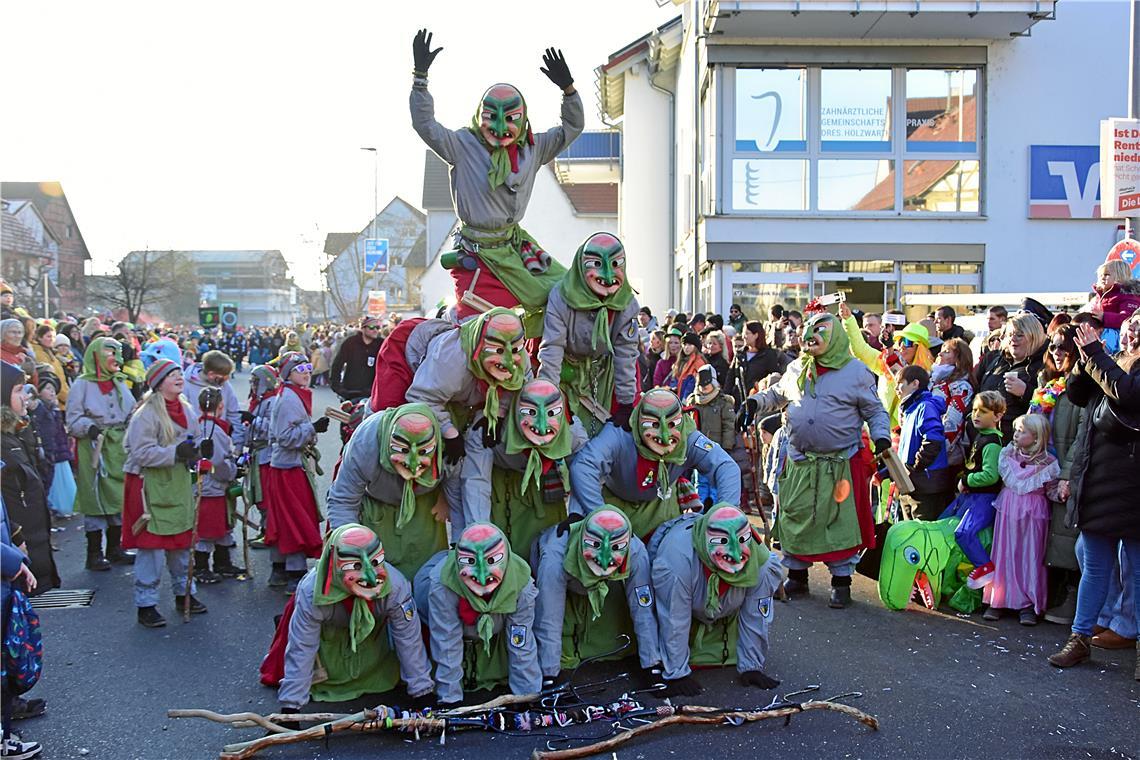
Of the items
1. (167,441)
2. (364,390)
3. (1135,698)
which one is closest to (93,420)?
(167,441)

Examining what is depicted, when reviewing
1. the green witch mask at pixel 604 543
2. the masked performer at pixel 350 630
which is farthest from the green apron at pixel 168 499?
the green witch mask at pixel 604 543

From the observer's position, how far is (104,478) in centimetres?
793

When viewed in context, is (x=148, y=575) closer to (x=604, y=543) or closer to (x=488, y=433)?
(x=488, y=433)

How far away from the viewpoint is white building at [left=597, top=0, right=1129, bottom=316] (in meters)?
15.9

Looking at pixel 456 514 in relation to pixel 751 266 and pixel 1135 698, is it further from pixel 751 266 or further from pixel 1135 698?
pixel 751 266

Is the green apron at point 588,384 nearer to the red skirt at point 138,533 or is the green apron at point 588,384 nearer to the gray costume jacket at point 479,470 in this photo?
the gray costume jacket at point 479,470

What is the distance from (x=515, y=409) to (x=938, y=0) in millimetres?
12262

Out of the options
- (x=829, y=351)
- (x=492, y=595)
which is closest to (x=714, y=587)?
(x=492, y=595)

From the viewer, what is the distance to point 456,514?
548 centimetres

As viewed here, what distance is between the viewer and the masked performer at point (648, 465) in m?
5.43

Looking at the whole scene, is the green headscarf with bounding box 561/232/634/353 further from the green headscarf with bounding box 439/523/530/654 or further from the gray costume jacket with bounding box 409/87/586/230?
the green headscarf with bounding box 439/523/530/654

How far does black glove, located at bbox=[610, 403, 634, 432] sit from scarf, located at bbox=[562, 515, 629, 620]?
0.72 metres

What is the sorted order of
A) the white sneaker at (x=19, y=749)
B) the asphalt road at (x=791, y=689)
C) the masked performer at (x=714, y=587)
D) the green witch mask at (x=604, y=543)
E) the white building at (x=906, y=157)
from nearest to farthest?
the white sneaker at (x=19, y=749) → the asphalt road at (x=791, y=689) → the green witch mask at (x=604, y=543) → the masked performer at (x=714, y=587) → the white building at (x=906, y=157)

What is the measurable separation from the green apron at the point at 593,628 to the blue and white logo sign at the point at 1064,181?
1348 cm
